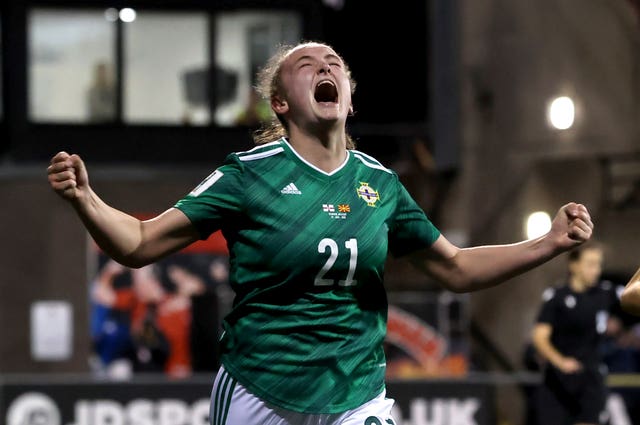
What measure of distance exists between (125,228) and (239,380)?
610 mm

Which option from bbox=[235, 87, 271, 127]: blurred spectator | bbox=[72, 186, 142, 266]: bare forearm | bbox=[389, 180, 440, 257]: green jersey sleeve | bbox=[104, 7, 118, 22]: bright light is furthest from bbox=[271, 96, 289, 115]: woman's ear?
bbox=[104, 7, 118, 22]: bright light

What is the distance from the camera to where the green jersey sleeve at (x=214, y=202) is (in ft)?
16.3

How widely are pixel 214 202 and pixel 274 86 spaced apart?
1.67ft

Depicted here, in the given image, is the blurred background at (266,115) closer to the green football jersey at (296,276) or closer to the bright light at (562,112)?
the bright light at (562,112)

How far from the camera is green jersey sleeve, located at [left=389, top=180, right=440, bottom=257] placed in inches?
208

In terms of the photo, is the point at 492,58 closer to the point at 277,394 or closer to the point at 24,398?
the point at 24,398

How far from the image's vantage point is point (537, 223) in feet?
68.6

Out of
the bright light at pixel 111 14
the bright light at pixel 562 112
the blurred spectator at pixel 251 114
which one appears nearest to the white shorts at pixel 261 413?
the bright light at pixel 562 112

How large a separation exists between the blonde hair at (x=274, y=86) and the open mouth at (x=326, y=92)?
0.13m

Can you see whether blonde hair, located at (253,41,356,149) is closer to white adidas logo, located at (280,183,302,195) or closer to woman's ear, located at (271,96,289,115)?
woman's ear, located at (271,96,289,115)

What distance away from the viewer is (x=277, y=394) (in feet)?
16.3

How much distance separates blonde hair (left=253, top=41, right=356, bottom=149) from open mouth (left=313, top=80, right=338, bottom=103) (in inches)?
5.1

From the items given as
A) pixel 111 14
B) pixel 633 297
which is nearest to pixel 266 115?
pixel 111 14

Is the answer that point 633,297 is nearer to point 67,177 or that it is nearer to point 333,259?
point 333,259
